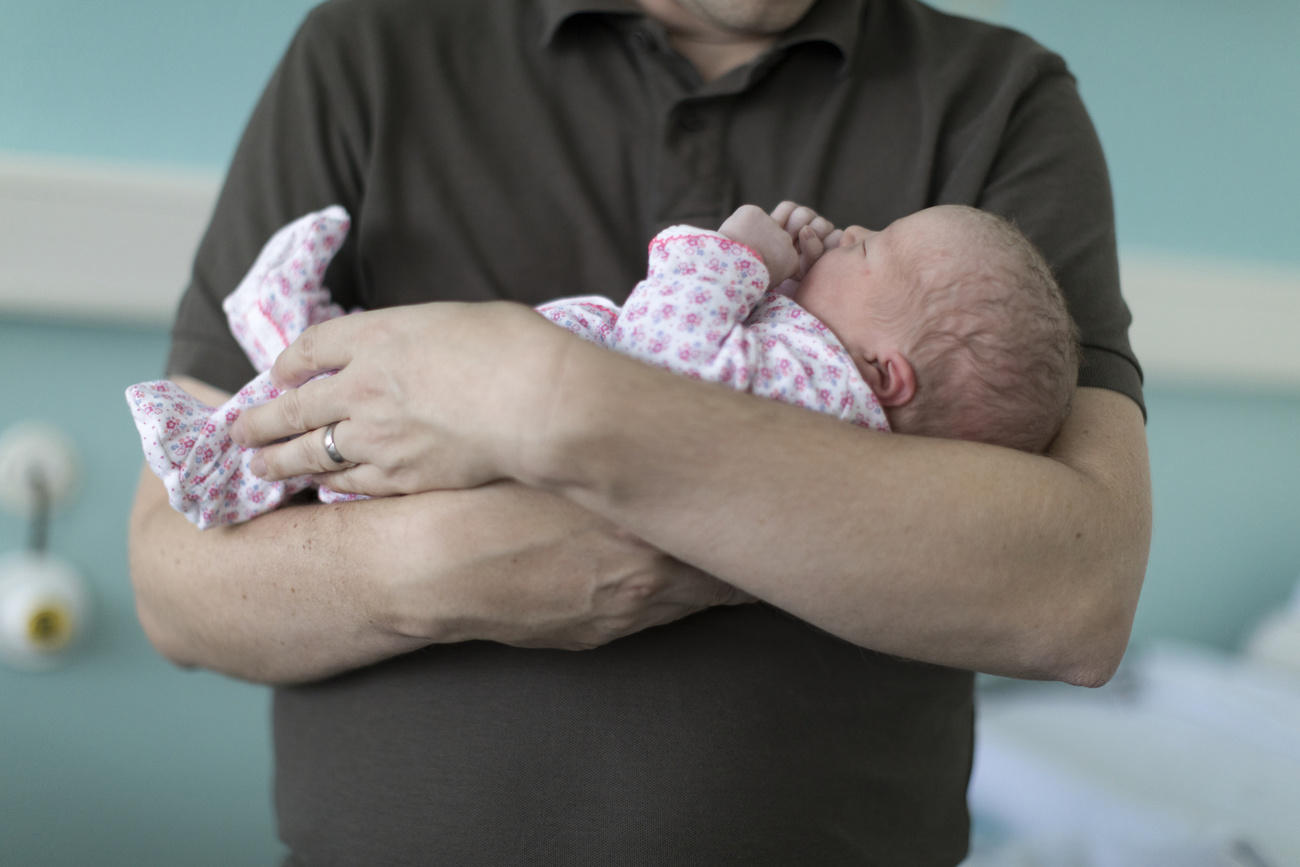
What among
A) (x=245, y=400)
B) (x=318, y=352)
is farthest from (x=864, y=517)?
(x=245, y=400)

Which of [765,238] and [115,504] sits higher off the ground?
[765,238]

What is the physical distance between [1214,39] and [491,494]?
220 cm

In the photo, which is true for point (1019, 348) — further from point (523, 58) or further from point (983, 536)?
point (523, 58)

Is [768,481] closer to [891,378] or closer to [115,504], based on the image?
[891,378]

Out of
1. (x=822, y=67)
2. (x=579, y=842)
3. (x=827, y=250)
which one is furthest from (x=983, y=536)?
(x=822, y=67)

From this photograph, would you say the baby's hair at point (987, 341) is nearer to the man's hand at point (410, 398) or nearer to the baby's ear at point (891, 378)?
the baby's ear at point (891, 378)

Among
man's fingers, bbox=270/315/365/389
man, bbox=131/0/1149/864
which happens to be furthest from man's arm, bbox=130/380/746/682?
man's fingers, bbox=270/315/365/389

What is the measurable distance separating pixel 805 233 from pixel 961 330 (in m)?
0.18

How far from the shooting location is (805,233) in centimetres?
93

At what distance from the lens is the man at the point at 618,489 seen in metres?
0.74

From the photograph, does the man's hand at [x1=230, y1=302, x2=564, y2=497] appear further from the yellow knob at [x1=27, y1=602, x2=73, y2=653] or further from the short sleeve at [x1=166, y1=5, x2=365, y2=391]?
the yellow knob at [x1=27, y1=602, x2=73, y2=653]

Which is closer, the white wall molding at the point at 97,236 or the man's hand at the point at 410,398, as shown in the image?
the man's hand at the point at 410,398

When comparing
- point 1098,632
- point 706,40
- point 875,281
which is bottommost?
point 1098,632

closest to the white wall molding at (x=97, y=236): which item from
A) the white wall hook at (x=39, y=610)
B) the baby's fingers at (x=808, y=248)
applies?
the white wall hook at (x=39, y=610)
